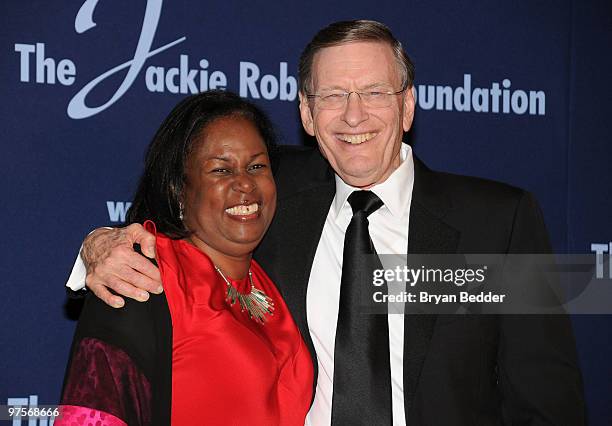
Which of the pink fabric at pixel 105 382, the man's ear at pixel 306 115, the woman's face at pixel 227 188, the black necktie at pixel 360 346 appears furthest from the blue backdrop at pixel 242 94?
the pink fabric at pixel 105 382

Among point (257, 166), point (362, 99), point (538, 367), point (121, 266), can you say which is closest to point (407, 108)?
point (362, 99)

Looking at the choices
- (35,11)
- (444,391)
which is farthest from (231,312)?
(35,11)

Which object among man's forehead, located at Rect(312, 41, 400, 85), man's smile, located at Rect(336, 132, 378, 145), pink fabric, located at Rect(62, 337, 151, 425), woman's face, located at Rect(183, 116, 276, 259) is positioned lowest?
pink fabric, located at Rect(62, 337, 151, 425)

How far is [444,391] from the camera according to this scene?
204 cm

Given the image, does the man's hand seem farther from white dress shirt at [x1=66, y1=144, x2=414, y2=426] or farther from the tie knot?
the tie knot

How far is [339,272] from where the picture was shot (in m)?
2.17

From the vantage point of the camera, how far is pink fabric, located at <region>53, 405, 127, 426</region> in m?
1.64

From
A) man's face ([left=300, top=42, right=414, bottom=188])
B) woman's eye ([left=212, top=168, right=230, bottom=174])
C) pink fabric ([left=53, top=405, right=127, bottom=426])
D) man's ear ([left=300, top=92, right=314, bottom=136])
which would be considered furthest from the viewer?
man's ear ([left=300, top=92, right=314, bottom=136])

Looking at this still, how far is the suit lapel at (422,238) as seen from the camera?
6.68 feet

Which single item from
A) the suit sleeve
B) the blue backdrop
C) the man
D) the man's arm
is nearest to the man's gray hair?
the man

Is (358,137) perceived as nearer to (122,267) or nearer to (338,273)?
(338,273)

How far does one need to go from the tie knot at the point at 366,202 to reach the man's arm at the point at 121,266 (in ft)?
2.03

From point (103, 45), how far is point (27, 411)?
1.49 meters

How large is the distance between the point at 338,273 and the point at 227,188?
44 centimetres
